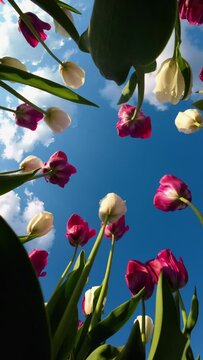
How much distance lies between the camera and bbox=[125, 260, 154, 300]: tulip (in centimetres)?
81

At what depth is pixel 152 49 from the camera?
308mm

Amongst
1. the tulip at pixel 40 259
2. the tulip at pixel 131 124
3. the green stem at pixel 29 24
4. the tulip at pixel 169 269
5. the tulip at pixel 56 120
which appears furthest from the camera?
the tulip at pixel 131 124

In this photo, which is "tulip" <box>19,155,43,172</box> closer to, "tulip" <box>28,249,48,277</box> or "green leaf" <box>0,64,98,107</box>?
"tulip" <box>28,249,48,277</box>

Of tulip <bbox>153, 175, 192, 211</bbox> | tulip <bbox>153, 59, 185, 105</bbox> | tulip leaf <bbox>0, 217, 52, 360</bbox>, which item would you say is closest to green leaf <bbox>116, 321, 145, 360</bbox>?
tulip leaf <bbox>0, 217, 52, 360</bbox>

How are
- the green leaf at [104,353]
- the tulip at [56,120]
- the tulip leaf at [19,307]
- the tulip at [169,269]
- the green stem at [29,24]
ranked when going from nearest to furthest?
the tulip leaf at [19,307], the green leaf at [104,353], the green stem at [29,24], the tulip at [169,269], the tulip at [56,120]

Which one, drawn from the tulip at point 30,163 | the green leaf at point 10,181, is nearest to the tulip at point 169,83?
the green leaf at point 10,181

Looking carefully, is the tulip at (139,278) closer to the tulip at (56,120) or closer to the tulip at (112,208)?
the tulip at (112,208)

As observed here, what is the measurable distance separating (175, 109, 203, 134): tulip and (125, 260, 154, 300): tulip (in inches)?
16.2

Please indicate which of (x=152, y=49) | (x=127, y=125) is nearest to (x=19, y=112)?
(x=127, y=125)

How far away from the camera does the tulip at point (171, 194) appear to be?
1034 mm

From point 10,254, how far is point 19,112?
818mm

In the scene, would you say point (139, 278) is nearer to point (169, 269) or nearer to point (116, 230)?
point (169, 269)

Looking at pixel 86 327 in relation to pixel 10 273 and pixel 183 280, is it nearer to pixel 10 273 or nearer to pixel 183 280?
pixel 183 280

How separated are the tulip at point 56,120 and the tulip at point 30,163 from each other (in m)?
0.10
